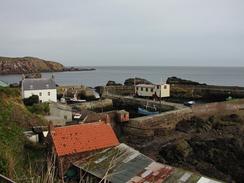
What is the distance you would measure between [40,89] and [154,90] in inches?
648

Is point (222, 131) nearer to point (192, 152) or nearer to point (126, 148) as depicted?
point (192, 152)

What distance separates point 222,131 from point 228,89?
25.0 metres

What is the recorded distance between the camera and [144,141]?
26.4 metres

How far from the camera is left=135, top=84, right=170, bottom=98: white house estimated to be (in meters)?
47.4

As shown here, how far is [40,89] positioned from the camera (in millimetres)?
39562

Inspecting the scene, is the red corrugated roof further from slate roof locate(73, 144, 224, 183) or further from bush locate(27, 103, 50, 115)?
bush locate(27, 103, 50, 115)

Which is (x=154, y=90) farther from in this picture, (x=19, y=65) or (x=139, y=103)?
(x=19, y=65)

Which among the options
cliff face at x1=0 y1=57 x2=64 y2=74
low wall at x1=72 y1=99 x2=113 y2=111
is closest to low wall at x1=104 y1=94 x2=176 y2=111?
low wall at x1=72 y1=99 x2=113 y2=111

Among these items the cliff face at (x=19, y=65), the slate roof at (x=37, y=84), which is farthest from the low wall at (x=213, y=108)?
the cliff face at (x=19, y=65)

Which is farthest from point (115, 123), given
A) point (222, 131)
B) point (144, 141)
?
point (222, 131)

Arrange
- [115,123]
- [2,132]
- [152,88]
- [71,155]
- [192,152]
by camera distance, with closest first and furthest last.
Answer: [71,155]
[2,132]
[192,152]
[115,123]
[152,88]

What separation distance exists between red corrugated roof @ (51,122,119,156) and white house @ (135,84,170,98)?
2912 centimetres

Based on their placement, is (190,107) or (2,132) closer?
(2,132)

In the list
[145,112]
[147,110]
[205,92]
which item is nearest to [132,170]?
[145,112]
